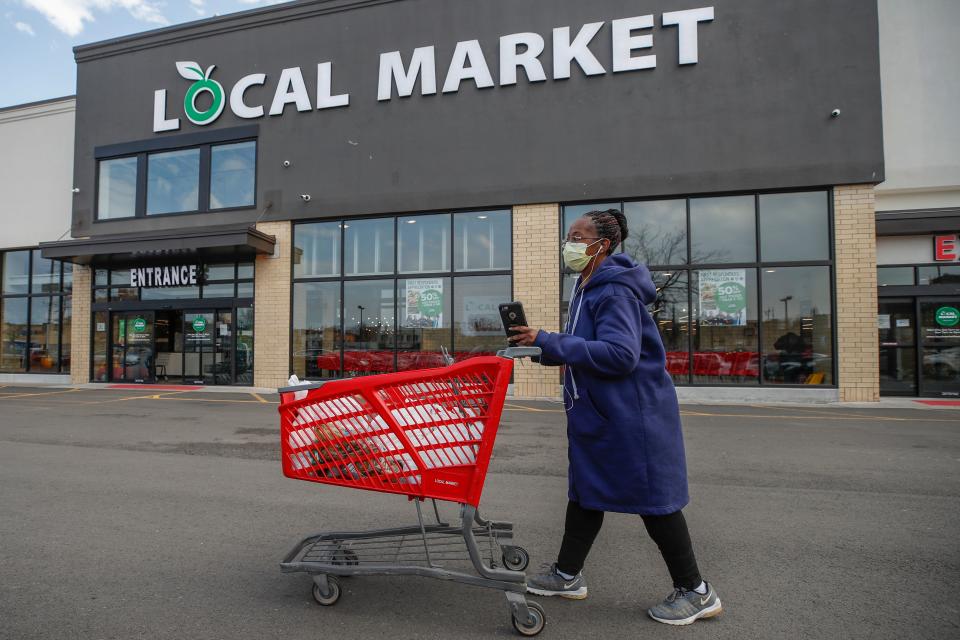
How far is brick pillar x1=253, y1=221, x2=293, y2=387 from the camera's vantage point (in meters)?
14.5

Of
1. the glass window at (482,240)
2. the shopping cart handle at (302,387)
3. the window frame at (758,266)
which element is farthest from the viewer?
the glass window at (482,240)

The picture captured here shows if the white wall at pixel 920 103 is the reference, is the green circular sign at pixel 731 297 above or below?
below

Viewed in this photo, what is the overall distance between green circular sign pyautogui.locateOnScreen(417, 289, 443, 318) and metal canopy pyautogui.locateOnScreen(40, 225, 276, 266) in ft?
14.1

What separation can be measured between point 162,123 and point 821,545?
18.0 metres

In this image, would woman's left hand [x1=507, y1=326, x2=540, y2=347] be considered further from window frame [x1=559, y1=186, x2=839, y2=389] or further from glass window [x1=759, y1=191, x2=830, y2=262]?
glass window [x1=759, y1=191, x2=830, y2=262]

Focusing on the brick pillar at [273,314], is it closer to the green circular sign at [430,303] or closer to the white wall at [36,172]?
the green circular sign at [430,303]

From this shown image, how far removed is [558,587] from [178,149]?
17.0 metres

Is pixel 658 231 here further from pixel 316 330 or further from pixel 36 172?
pixel 36 172

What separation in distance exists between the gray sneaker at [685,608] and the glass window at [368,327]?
11554 millimetres

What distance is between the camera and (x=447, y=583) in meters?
3.04

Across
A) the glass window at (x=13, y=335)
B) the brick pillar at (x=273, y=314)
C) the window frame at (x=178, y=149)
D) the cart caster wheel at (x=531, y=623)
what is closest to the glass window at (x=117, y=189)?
the window frame at (x=178, y=149)

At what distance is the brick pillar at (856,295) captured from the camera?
1156 centimetres

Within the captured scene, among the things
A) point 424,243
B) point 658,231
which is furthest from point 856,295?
point 424,243

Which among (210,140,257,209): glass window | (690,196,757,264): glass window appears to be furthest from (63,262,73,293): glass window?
(690,196,757,264): glass window
